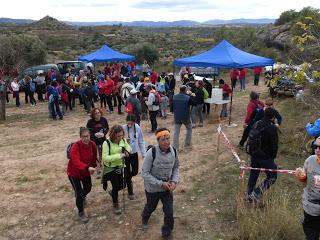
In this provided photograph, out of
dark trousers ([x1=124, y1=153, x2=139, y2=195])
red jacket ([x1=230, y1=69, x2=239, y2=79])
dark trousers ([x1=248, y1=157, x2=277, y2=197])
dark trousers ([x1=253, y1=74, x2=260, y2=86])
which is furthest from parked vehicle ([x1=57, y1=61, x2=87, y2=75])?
dark trousers ([x1=248, y1=157, x2=277, y2=197])

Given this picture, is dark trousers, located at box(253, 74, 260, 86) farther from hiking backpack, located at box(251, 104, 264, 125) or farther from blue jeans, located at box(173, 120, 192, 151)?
hiking backpack, located at box(251, 104, 264, 125)

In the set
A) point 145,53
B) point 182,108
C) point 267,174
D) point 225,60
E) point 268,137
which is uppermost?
point 225,60

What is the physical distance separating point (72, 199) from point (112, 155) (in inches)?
70.1

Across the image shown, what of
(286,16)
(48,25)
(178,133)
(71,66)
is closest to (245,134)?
(178,133)

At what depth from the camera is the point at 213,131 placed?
1202cm

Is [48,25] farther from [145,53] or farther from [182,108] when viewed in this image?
[182,108]

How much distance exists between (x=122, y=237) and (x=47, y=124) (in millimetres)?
9391

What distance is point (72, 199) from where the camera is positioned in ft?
23.4

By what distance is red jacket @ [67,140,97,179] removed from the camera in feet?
18.5

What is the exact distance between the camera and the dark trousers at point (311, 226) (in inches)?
176

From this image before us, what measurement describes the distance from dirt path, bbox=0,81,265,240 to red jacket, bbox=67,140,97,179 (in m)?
0.93

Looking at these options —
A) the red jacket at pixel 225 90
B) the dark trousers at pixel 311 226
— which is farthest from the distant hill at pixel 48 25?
the dark trousers at pixel 311 226

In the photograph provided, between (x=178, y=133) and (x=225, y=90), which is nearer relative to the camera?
(x=178, y=133)

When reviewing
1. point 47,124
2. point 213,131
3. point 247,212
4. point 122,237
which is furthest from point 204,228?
point 47,124
